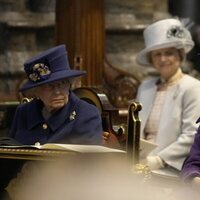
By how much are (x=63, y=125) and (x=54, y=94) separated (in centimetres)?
14

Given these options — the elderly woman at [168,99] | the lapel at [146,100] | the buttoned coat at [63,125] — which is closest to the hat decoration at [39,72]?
the buttoned coat at [63,125]

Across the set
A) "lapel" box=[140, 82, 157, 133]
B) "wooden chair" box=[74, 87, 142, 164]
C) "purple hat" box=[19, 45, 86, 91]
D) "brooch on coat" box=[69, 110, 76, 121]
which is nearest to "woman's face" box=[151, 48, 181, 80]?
"lapel" box=[140, 82, 157, 133]

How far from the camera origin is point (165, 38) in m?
3.74

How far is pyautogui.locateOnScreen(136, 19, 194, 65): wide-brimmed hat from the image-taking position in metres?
Result: 3.73

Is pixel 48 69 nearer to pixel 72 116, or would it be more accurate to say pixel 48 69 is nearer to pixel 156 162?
pixel 72 116

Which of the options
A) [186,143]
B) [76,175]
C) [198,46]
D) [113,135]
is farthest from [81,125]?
[198,46]

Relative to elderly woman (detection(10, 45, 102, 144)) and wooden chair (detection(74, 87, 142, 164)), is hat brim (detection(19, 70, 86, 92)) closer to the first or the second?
elderly woman (detection(10, 45, 102, 144))

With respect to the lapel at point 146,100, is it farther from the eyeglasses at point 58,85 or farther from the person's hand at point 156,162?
the eyeglasses at point 58,85

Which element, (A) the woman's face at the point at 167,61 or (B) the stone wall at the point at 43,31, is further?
(B) the stone wall at the point at 43,31

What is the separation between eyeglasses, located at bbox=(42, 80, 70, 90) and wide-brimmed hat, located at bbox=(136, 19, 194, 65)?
47.9 inches

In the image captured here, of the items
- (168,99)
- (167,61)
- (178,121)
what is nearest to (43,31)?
(167,61)

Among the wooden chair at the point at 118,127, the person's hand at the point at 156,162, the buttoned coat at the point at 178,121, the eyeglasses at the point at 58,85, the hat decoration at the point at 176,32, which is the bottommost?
the person's hand at the point at 156,162

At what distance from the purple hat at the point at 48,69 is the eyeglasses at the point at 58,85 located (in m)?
0.04

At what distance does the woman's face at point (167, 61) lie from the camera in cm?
367
